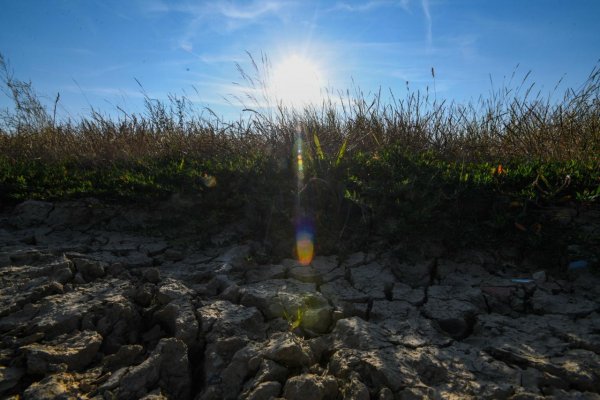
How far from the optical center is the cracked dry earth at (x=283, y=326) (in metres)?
1.72

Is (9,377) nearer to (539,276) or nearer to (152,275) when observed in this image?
(152,275)

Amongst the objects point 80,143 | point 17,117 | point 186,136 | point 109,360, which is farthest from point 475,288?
point 17,117

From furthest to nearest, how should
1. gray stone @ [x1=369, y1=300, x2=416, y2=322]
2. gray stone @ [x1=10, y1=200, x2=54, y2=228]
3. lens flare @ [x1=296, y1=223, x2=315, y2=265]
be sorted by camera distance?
gray stone @ [x1=10, y1=200, x2=54, y2=228]
lens flare @ [x1=296, y1=223, x2=315, y2=265]
gray stone @ [x1=369, y1=300, x2=416, y2=322]

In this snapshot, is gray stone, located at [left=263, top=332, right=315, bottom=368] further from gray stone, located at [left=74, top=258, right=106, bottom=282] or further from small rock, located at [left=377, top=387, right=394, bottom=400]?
gray stone, located at [left=74, top=258, right=106, bottom=282]

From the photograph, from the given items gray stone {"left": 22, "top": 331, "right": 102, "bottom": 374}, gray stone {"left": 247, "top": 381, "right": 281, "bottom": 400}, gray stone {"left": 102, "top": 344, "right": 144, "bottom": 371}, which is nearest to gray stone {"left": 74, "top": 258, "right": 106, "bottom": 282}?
gray stone {"left": 22, "top": 331, "right": 102, "bottom": 374}

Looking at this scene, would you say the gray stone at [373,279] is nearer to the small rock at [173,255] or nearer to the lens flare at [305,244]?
the lens flare at [305,244]

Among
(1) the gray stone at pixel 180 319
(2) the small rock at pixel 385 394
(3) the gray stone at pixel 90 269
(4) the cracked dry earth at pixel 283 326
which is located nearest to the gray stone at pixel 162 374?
(4) the cracked dry earth at pixel 283 326

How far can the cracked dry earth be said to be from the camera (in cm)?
172

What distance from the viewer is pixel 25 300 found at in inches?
88.3

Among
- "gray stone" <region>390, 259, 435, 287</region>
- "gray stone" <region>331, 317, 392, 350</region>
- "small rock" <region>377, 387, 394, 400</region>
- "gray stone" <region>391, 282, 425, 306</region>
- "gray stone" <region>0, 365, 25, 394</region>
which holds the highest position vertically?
"gray stone" <region>390, 259, 435, 287</region>

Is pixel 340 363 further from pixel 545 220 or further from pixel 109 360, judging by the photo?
pixel 545 220

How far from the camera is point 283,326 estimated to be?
2.18 metres

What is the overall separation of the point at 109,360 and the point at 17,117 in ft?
23.2

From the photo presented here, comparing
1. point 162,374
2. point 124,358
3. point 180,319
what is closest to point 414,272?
point 180,319
